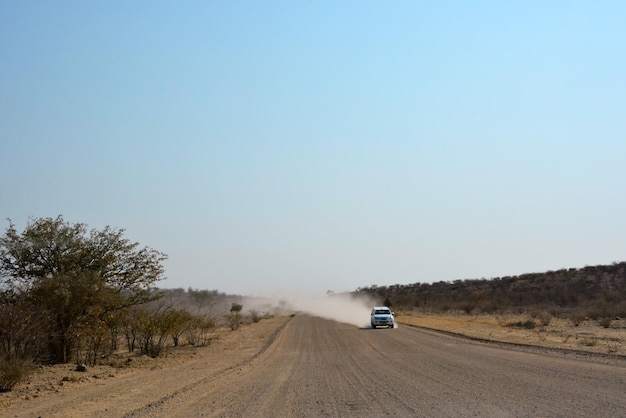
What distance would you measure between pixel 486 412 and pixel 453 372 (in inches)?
327

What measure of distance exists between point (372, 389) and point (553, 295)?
240ft

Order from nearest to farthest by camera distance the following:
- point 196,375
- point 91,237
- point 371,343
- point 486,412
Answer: point 486,412 → point 196,375 → point 91,237 → point 371,343

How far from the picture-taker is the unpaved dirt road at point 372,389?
45.7 feet

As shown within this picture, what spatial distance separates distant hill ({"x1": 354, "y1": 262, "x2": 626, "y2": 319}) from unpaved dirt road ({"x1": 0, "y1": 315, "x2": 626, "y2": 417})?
121 ft

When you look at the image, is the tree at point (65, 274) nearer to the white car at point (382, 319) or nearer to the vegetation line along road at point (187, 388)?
the vegetation line along road at point (187, 388)

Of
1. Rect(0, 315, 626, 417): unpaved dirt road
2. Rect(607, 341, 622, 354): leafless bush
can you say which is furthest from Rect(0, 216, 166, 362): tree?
Rect(607, 341, 622, 354): leafless bush

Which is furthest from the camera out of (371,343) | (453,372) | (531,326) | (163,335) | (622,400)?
(531,326)

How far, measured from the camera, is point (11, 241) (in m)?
25.6

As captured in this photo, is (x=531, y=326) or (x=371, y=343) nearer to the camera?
(x=371, y=343)

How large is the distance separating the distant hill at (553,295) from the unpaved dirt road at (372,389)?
3702cm

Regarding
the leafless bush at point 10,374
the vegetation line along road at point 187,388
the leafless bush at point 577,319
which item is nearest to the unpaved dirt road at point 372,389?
the vegetation line along road at point 187,388

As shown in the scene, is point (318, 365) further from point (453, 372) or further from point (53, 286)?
point (53, 286)

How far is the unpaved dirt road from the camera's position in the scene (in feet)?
45.7

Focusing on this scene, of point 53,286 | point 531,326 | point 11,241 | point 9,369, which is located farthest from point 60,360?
point 531,326
